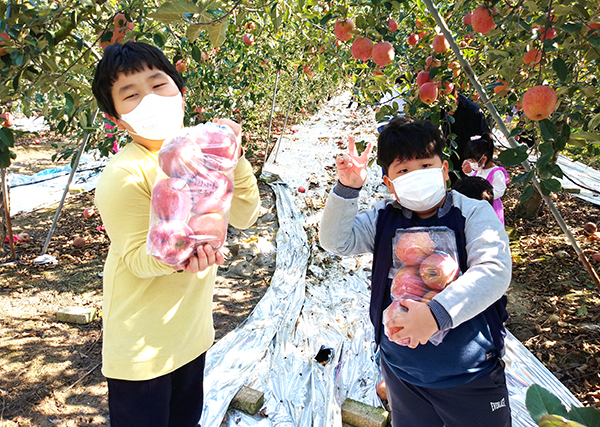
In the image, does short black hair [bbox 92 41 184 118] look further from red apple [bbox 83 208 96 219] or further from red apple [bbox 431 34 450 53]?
red apple [bbox 83 208 96 219]

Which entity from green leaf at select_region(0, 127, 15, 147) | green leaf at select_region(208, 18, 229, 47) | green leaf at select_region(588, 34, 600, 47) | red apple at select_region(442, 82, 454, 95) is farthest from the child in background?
green leaf at select_region(0, 127, 15, 147)

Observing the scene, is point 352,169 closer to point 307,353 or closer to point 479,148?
point 479,148

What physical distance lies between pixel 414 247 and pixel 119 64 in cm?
92

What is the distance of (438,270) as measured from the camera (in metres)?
1.12

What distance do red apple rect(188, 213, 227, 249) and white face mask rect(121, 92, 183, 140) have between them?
0.34 m

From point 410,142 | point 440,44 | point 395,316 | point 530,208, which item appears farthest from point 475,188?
point 530,208

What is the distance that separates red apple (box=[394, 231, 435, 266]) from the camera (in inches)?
45.9

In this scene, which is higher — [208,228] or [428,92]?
[428,92]

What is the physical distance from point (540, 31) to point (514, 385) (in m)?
1.78

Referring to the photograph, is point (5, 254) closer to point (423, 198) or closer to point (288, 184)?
point (288, 184)

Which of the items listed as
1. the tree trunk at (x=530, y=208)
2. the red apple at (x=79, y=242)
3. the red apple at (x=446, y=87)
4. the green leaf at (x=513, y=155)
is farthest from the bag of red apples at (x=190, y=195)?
the tree trunk at (x=530, y=208)

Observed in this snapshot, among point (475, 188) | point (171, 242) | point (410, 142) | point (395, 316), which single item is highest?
point (410, 142)

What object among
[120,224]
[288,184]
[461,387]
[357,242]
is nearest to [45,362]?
[120,224]

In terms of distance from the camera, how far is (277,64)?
17.2 feet
